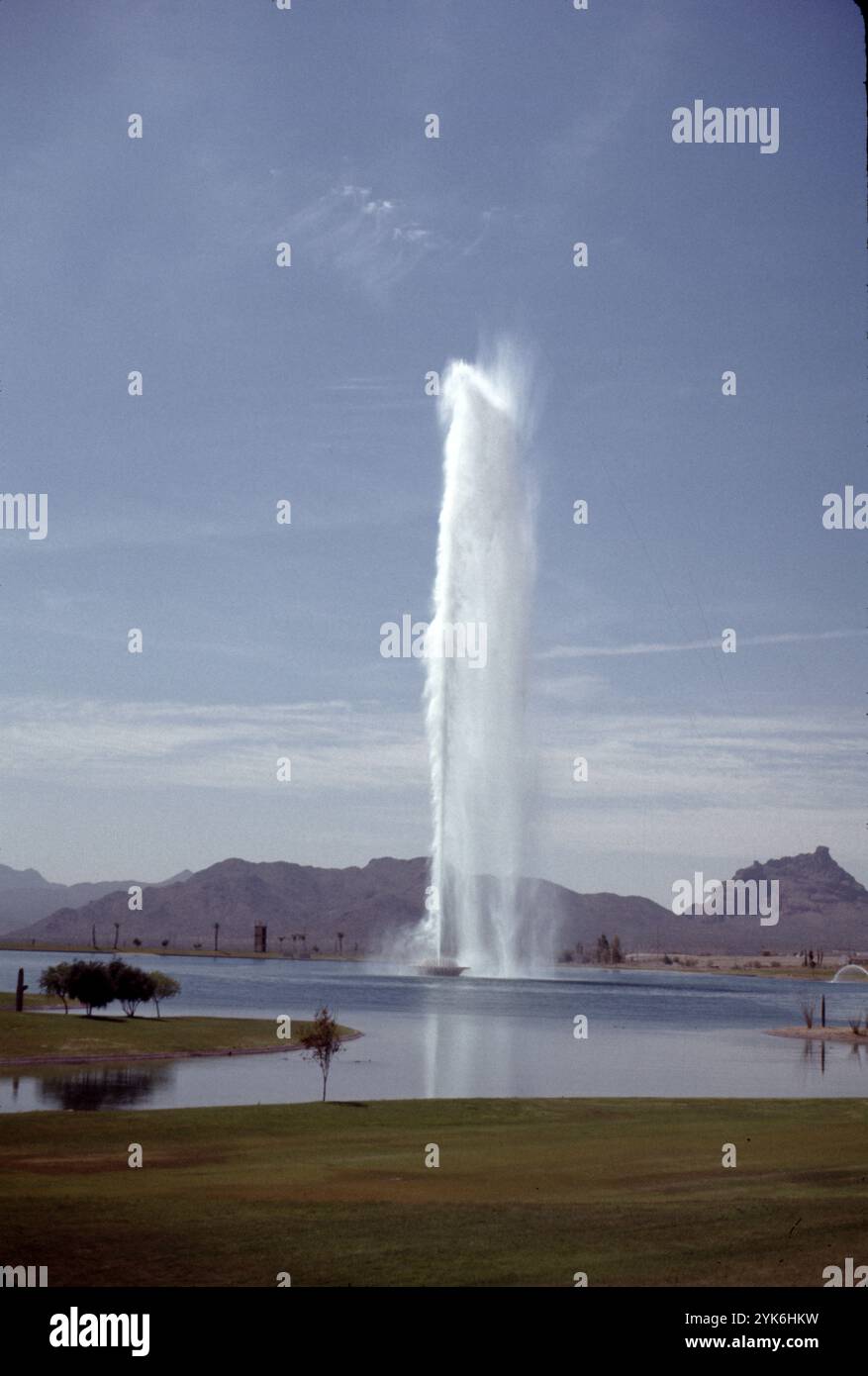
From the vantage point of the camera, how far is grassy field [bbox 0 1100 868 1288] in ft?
71.5

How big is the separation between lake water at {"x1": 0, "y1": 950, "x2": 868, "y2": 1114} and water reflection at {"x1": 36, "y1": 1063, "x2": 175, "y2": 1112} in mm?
69

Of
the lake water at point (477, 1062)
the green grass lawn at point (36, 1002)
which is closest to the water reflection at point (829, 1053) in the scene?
the lake water at point (477, 1062)

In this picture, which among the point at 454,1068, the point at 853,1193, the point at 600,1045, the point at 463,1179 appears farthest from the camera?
the point at 600,1045

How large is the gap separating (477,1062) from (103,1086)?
23549mm

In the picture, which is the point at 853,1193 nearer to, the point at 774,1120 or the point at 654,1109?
the point at 774,1120

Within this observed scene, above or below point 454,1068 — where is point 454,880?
above

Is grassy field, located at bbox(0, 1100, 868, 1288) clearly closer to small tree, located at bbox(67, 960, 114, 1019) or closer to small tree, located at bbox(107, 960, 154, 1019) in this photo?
small tree, located at bbox(107, 960, 154, 1019)

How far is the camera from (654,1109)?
46.8m

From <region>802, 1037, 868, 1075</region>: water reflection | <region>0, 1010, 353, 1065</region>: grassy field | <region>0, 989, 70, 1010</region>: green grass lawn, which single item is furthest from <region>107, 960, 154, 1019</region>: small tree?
<region>802, 1037, 868, 1075</region>: water reflection

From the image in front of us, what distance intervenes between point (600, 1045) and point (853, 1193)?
203 ft

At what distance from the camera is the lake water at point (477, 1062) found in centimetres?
5391

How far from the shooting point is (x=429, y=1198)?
2806 cm
